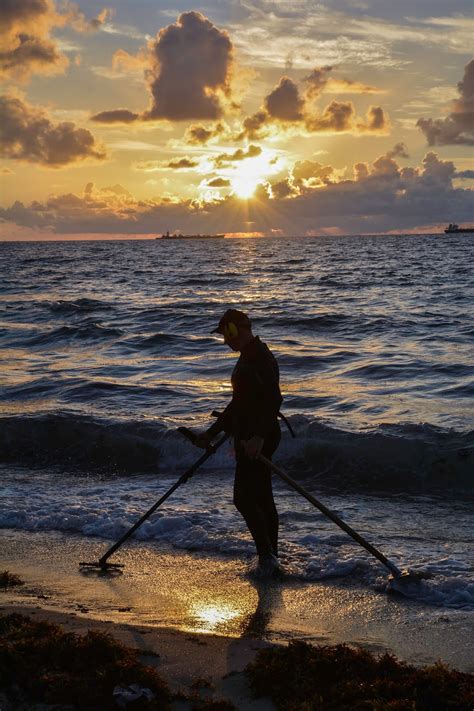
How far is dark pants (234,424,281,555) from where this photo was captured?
6184 millimetres

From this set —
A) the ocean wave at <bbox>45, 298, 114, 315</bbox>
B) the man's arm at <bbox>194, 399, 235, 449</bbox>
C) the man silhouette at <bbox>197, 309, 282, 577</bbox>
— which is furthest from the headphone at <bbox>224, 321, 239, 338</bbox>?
the ocean wave at <bbox>45, 298, 114, 315</bbox>

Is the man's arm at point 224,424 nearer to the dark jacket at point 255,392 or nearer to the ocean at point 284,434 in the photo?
the dark jacket at point 255,392

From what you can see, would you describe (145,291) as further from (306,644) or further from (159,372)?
(306,644)

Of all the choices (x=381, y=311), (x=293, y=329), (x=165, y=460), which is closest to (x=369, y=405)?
(x=165, y=460)

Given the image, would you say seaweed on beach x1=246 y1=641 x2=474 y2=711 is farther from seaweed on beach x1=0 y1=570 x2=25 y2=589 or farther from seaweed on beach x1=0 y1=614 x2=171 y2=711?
seaweed on beach x1=0 y1=570 x2=25 y2=589

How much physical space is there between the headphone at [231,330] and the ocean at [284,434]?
210 centimetres

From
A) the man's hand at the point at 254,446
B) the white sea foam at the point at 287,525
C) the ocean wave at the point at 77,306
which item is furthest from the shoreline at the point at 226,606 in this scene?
the ocean wave at the point at 77,306

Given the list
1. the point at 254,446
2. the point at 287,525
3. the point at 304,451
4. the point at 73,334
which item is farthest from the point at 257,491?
the point at 73,334

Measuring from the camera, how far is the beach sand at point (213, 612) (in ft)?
14.9

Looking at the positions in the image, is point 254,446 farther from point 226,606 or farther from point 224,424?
point 226,606

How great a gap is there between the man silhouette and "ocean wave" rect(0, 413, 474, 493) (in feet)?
11.9

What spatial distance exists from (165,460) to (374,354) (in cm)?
847

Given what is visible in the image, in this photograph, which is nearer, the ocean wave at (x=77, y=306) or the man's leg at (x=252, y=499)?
the man's leg at (x=252, y=499)

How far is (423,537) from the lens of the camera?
7344mm
